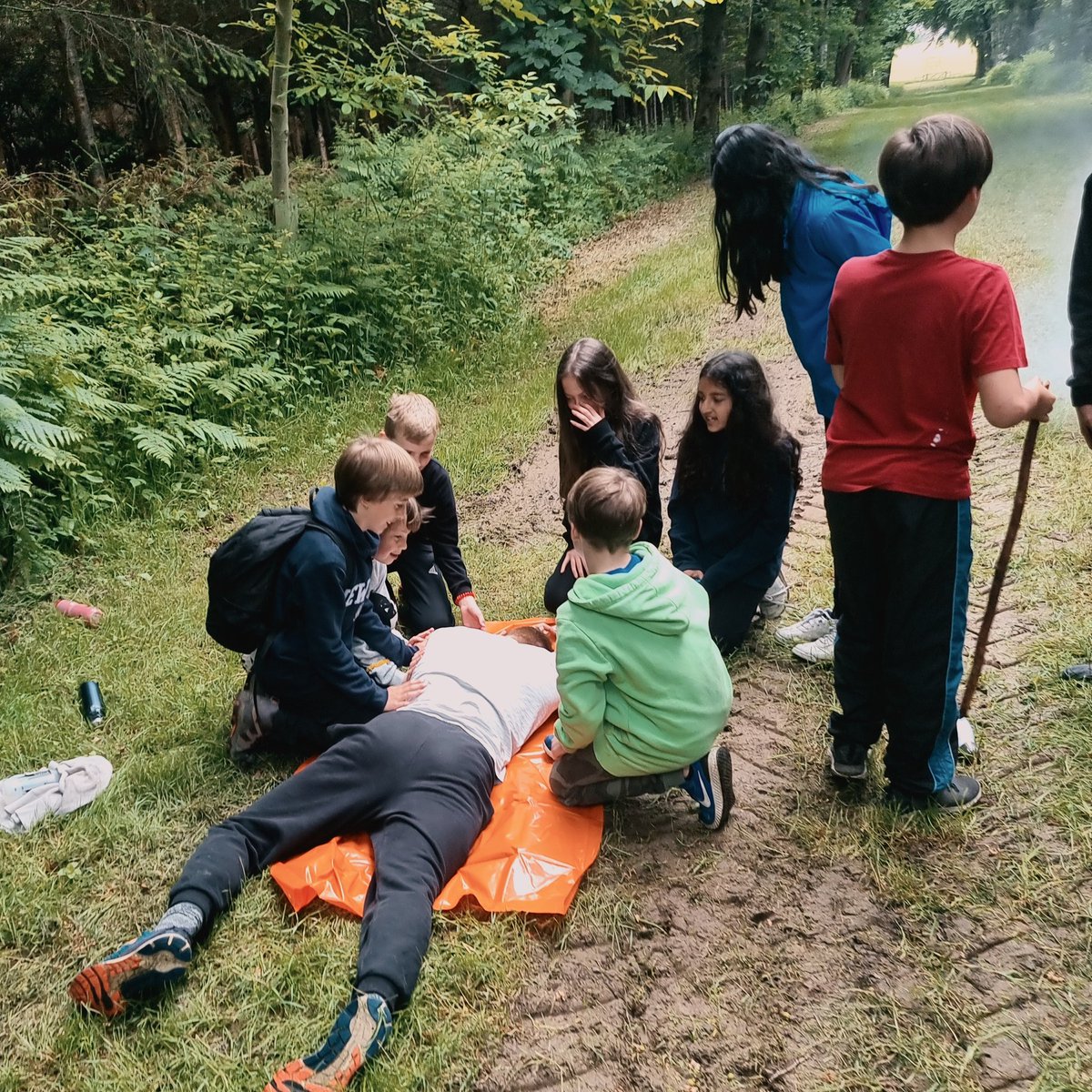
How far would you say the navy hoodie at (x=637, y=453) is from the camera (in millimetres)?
3871

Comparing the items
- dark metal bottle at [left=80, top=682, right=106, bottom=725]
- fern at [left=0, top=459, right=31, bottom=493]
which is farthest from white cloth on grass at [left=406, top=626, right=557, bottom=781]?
fern at [left=0, top=459, right=31, bottom=493]

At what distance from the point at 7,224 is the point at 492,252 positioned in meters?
4.66

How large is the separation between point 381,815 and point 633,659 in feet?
3.00

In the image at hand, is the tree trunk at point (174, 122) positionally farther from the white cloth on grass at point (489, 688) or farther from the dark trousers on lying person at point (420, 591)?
the white cloth on grass at point (489, 688)

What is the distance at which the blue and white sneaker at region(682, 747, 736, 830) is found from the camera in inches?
112

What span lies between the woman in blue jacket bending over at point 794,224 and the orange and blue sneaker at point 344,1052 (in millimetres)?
2465

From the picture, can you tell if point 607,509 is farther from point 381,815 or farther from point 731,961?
point 731,961

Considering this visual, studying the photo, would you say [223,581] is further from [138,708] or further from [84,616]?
[84,616]

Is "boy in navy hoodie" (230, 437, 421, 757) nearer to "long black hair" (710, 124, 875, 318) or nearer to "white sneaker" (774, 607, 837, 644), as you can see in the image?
"long black hair" (710, 124, 875, 318)

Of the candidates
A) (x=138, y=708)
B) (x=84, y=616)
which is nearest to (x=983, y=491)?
(x=138, y=708)

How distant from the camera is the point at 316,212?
345 inches

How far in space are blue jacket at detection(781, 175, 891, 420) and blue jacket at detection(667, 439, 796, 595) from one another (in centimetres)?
58

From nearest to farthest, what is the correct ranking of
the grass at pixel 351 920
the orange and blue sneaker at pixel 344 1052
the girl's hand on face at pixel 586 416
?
the orange and blue sneaker at pixel 344 1052 → the grass at pixel 351 920 → the girl's hand on face at pixel 586 416

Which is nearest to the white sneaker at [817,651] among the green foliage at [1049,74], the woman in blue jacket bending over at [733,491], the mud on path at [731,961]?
the woman in blue jacket bending over at [733,491]
